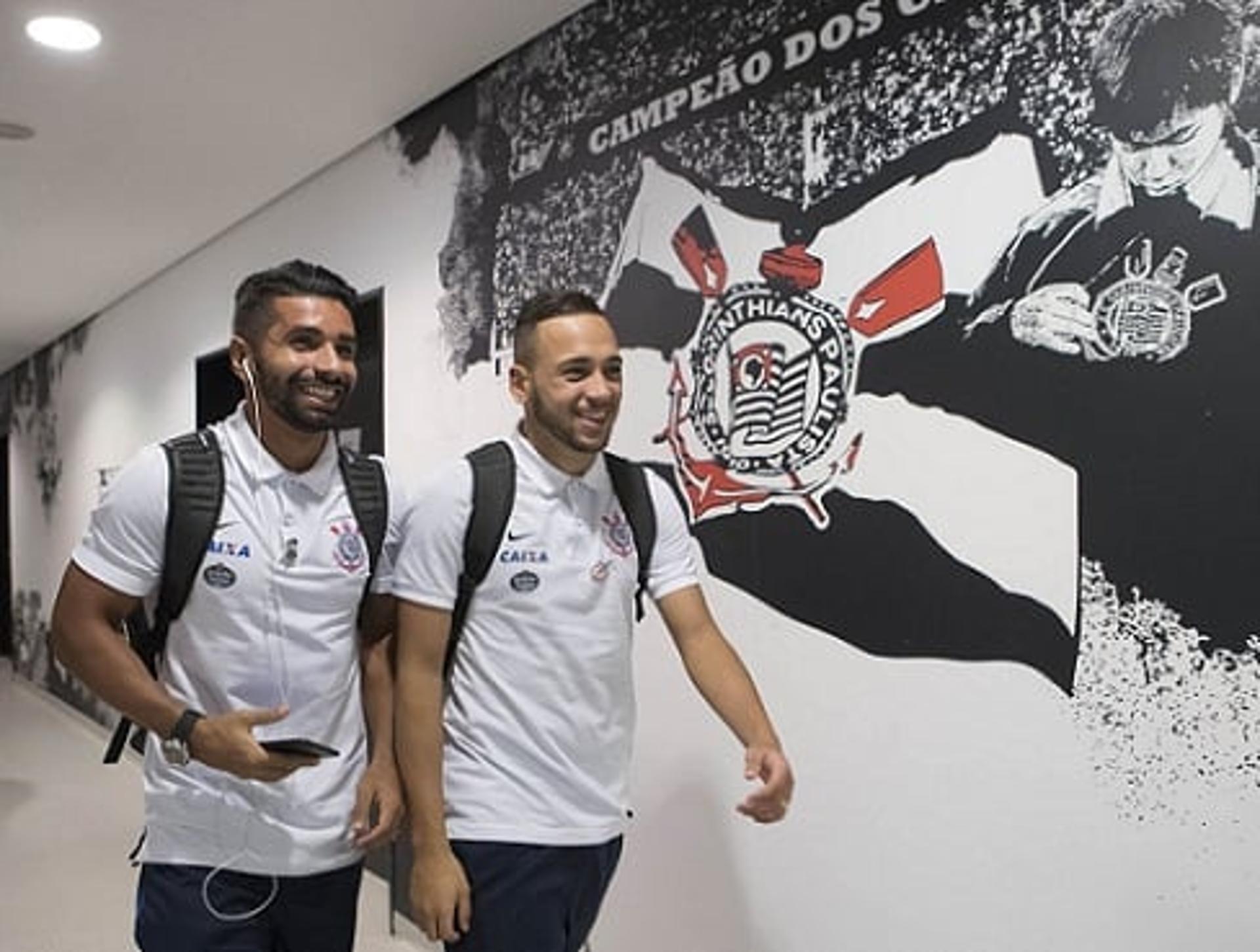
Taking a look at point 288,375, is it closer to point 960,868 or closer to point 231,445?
point 231,445

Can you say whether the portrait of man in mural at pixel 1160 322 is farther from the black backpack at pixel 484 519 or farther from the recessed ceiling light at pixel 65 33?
the recessed ceiling light at pixel 65 33

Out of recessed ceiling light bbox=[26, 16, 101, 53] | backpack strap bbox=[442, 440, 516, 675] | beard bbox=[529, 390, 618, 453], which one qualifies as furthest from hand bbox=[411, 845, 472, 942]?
recessed ceiling light bbox=[26, 16, 101, 53]

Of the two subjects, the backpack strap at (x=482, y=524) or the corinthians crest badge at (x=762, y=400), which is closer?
the backpack strap at (x=482, y=524)

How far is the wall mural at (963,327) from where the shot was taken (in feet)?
5.68

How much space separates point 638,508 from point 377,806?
598 mm

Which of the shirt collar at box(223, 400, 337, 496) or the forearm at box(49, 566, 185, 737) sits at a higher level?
the shirt collar at box(223, 400, 337, 496)

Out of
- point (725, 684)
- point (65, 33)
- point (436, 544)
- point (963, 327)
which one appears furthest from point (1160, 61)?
point (65, 33)

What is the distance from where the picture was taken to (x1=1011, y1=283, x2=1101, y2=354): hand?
6.13 ft

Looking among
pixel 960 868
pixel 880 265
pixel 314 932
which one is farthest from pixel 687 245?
pixel 314 932

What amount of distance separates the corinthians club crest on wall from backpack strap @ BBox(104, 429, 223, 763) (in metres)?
1.18

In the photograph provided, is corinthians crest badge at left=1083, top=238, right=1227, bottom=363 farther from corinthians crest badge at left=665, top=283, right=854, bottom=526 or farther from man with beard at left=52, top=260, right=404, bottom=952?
man with beard at left=52, top=260, right=404, bottom=952

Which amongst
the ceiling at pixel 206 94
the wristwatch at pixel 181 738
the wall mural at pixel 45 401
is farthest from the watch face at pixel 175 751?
the wall mural at pixel 45 401

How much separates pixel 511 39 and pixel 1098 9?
1.75 m

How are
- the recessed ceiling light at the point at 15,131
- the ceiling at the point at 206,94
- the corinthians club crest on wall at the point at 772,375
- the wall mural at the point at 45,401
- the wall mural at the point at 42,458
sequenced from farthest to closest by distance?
the wall mural at the point at 45,401
the wall mural at the point at 42,458
the recessed ceiling light at the point at 15,131
the ceiling at the point at 206,94
the corinthians club crest on wall at the point at 772,375
